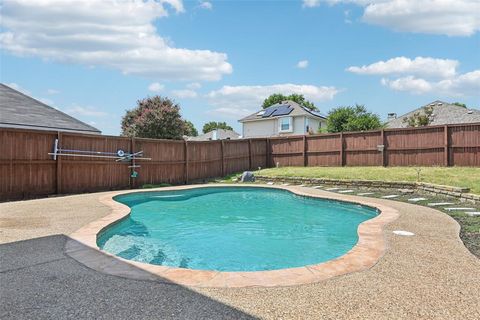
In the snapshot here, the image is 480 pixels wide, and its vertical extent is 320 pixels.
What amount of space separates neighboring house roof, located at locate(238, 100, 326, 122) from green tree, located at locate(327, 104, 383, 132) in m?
5.88

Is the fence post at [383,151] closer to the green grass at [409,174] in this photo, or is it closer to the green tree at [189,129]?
the green grass at [409,174]

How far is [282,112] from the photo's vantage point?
3034cm

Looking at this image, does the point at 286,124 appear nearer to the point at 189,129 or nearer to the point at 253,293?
the point at 189,129

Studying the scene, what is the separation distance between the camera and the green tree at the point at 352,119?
21.0m

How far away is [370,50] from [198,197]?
43.0 feet

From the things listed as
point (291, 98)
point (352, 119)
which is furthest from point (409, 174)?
→ point (291, 98)

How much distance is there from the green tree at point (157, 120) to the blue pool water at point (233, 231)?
1278 cm

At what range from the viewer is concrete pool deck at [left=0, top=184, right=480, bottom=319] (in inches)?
97.3

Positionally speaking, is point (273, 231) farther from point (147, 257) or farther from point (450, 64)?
point (450, 64)

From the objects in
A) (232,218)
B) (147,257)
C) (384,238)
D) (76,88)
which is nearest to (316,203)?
(232,218)

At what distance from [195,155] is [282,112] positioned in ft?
55.2

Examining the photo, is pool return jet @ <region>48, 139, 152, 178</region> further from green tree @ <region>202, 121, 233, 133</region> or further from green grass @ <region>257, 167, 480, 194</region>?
green tree @ <region>202, 121, 233, 133</region>

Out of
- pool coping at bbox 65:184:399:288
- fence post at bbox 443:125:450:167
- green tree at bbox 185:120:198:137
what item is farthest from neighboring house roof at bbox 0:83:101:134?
fence post at bbox 443:125:450:167

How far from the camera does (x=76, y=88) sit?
1425cm
